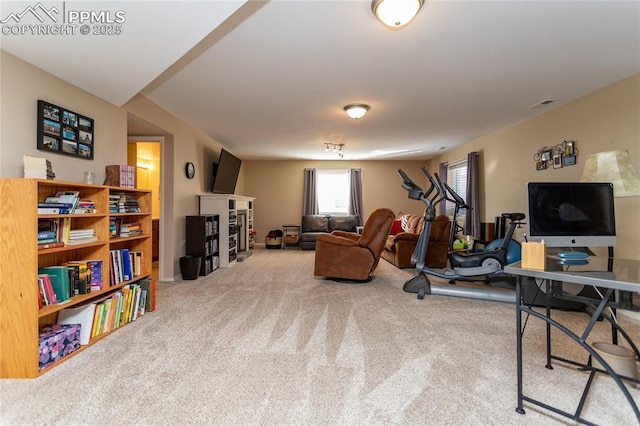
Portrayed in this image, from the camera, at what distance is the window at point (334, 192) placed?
8367 millimetres

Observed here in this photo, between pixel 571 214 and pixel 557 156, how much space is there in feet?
8.35

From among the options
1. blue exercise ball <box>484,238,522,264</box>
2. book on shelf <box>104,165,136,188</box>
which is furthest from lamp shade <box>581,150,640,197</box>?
book on shelf <box>104,165,136,188</box>

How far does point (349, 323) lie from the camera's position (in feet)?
9.01

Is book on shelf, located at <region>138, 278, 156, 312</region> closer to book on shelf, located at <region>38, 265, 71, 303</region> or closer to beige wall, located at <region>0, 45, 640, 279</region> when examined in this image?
book on shelf, located at <region>38, 265, 71, 303</region>

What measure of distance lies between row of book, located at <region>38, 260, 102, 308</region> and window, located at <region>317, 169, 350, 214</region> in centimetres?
619

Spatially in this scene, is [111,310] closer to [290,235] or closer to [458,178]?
[290,235]

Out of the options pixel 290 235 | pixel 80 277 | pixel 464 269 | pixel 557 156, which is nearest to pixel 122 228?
pixel 80 277

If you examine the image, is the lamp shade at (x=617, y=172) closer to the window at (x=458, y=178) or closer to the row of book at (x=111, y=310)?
the window at (x=458, y=178)

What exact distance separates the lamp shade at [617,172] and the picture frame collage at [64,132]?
175 inches

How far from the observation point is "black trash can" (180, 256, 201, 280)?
4.41 metres

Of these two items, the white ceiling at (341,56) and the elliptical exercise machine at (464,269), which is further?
the elliptical exercise machine at (464,269)

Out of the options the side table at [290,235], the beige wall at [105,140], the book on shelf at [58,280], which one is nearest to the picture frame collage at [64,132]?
the beige wall at [105,140]

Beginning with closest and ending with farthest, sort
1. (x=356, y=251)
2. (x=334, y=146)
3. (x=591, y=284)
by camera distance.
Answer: (x=591, y=284) < (x=356, y=251) < (x=334, y=146)

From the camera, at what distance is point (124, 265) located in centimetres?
283
